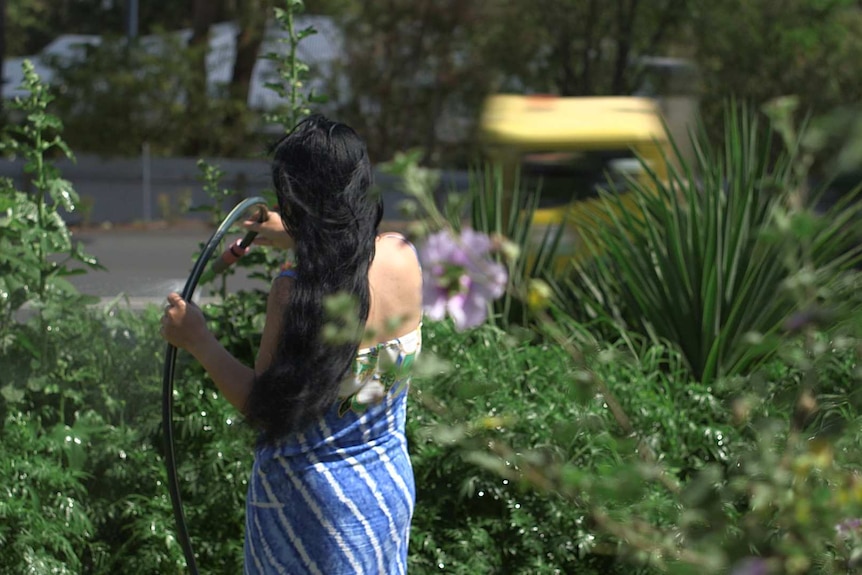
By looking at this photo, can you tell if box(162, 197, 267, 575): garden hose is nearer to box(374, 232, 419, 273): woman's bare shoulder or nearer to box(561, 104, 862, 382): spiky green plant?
box(374, 232, 419, 273): woman's bare shoulder

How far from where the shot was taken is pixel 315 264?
248 centimetres

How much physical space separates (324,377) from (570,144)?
5946 mm

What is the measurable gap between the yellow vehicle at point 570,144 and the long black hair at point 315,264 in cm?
459

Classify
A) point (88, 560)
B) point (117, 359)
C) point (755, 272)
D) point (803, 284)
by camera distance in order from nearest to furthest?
point (803, 284) → point (88, 560) → point (117, 359) → point (755, 272)

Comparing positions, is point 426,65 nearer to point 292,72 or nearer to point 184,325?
point 292,72

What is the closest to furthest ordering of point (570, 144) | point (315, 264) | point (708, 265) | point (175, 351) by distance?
point (315, 264), point (175, 351), point (708, 265), point (570, 144)

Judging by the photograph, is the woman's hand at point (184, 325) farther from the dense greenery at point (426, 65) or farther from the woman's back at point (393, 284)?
the dense greenery at point (426, 65)

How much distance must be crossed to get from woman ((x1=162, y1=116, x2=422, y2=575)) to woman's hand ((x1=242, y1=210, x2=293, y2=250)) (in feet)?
1.06

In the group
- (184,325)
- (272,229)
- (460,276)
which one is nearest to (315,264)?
(184,325)

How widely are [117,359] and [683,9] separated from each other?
21.7 meters

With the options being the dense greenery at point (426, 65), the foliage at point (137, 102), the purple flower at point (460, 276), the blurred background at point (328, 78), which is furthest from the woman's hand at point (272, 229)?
the foliage at point (137, 102)

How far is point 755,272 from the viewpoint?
184 inches

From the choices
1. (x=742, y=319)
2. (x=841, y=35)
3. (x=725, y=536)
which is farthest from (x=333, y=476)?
(x=841, y=35)

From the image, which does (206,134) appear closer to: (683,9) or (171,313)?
(683,9)
